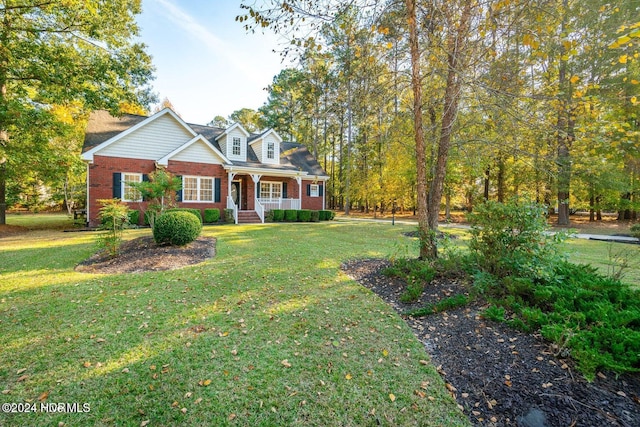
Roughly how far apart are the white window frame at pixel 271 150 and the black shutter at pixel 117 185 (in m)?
8.49

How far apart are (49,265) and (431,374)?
8070 millimetres

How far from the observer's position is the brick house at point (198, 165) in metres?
13.4

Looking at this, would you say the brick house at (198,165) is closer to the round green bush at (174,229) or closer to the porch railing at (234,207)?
the porch railing at (234,207)

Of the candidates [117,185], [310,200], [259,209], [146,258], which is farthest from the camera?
[310,200]

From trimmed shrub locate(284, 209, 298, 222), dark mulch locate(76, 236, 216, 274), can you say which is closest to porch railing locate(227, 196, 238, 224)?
trimmed shrub locate(284, 209, 298, 222)

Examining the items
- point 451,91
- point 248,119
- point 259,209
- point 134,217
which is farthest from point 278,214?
point 248,119

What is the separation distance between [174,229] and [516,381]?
25.8 ft

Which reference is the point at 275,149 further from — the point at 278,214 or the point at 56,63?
the point at 56,63

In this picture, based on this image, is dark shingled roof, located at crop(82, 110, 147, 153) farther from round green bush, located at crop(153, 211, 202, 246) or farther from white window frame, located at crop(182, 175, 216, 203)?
round green bush, located at crop(153, 211, 202, 246)

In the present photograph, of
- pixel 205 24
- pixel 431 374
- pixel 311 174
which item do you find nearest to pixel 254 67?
pixel 205 24

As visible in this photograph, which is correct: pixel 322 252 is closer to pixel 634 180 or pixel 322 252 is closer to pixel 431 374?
pixel 431 374

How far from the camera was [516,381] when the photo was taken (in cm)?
253

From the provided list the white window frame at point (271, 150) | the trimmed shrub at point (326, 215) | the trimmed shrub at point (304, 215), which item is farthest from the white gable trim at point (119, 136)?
the trimmed shrub at point (326, 215)

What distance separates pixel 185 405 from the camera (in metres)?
2.32
